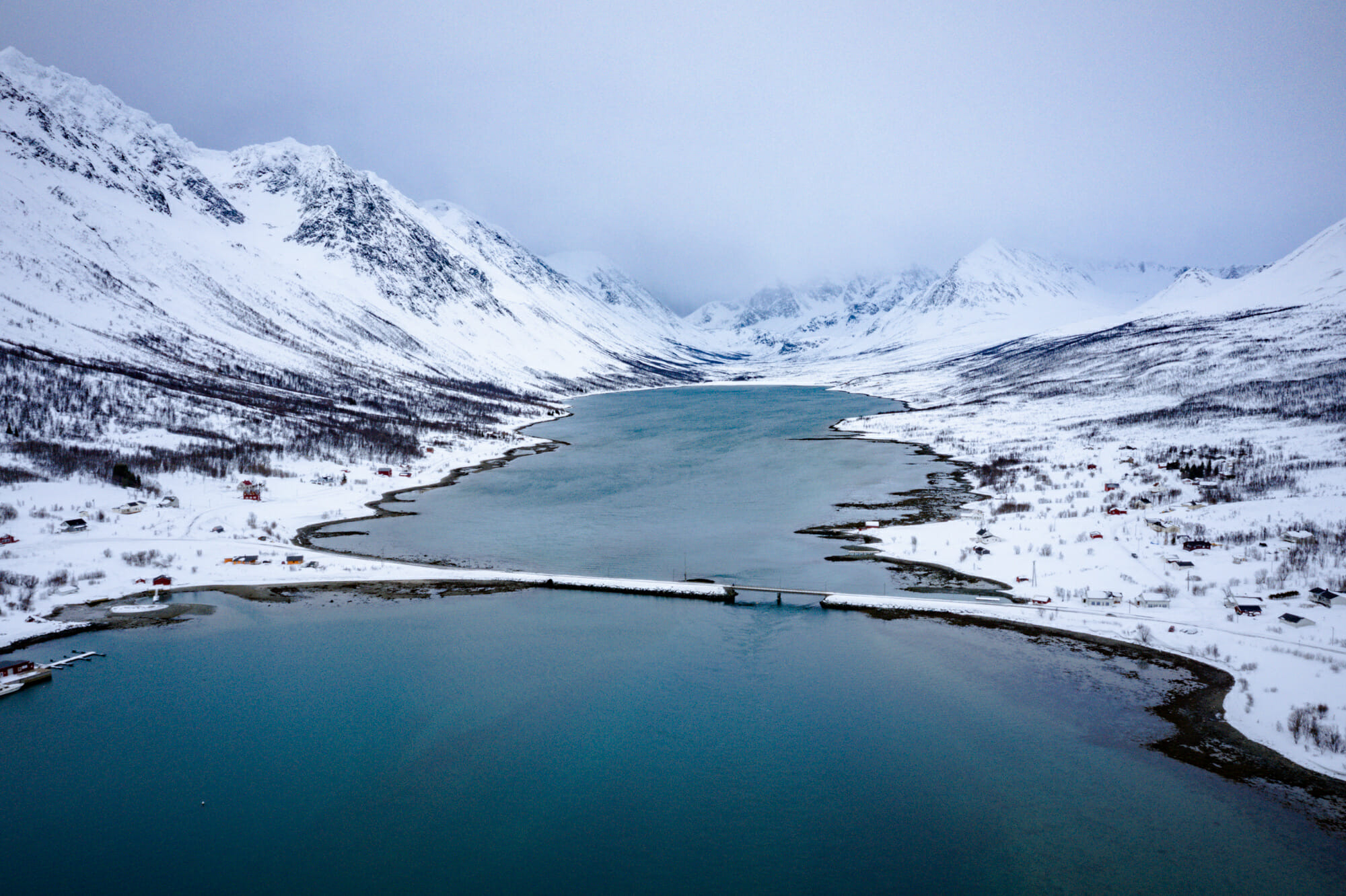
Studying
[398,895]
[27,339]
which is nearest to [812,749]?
[398,895]

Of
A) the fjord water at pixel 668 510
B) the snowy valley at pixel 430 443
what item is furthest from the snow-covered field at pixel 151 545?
the fjord water at pixel 668 510

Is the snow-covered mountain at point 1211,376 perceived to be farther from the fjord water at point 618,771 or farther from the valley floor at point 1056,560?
the fjord water at point 618,771

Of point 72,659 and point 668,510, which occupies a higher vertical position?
point 668,510

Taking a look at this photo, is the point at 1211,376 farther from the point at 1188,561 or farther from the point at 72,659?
the point at 72,659

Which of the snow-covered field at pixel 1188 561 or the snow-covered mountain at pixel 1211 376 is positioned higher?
the snow-covered mountain at pixel 1211 376

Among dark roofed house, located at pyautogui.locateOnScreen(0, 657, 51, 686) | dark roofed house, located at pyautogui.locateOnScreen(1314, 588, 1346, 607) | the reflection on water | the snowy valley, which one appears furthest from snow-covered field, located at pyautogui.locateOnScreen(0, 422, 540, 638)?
dark roofed house, located at pyautogui.locateOnScreen(1314, 588, 1346, 607)

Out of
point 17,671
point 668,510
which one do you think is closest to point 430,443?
point 668,510

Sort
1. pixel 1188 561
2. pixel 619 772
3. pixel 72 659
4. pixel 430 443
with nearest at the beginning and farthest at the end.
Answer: pixel 619 772 < pixel 72 659 < pixel 1188 561 < pixel 430 443

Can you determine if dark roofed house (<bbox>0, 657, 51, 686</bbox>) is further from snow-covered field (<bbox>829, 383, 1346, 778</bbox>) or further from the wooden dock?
snow-covered field (<bbox>829, 383, 1346, 778</bbox>)

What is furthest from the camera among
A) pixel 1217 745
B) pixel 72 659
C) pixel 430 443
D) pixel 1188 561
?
pixel 430 443
